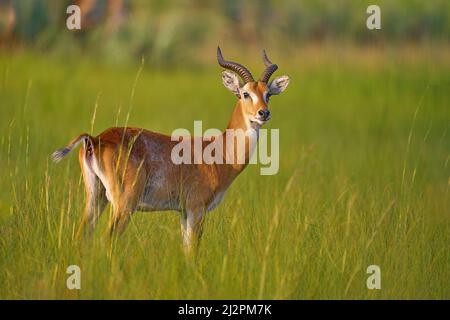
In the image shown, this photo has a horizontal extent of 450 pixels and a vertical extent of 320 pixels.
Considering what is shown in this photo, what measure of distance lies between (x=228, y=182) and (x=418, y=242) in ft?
5.20

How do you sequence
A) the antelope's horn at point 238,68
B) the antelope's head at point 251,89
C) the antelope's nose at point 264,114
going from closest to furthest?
the antelope's nose at point 264,114 → the antelope's head at point 251,89 → the antelope's horn at point 238,68

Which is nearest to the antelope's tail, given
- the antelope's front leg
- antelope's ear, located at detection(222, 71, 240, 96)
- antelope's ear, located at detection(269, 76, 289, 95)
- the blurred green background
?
the antelope's front leg

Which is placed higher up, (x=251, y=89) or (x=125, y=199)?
(x=251, y=89)

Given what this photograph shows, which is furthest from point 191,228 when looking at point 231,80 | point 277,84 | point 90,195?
point 277,84

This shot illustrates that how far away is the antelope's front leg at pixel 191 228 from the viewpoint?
760 centimetres

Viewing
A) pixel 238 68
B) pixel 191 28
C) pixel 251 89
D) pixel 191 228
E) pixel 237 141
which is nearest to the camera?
pixel 191 228

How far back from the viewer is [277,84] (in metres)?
8.45

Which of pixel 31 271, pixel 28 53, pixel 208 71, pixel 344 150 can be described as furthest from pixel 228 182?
pixel 208 71

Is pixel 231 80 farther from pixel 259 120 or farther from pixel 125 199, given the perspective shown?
pixel 125 199

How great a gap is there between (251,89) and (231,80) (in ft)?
1.17

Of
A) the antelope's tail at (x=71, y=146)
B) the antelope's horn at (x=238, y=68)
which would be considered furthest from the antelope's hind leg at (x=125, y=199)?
the antelope's horn at (x=238, y=68)

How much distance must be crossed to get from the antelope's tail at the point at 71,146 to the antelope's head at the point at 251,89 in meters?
1.34

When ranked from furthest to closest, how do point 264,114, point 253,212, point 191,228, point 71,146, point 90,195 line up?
point 253,212
point 264,114
point 191,228
point 90,195
point 71,146

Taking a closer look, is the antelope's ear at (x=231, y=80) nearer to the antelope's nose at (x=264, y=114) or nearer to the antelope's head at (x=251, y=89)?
the antelope's head at (x=251, y=89)
